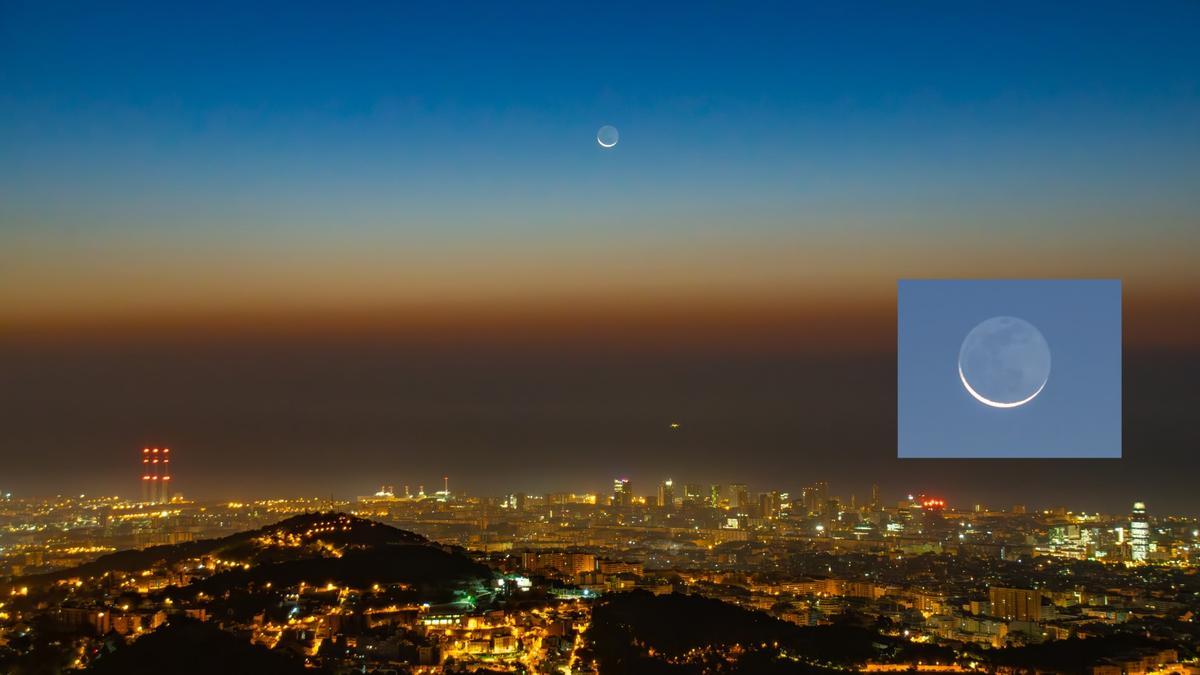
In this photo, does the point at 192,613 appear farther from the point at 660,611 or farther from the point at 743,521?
the point at 743,521

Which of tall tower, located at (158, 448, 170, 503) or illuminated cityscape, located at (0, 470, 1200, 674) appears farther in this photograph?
tall tower, located at (158, 448, 170, 503)

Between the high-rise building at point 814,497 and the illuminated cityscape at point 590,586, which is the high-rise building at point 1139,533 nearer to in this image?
the illuminated cityscape at point 590,586

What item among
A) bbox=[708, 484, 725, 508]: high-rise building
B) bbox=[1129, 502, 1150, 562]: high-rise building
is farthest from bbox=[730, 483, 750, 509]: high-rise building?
bbox=[1129, 502, 1150, 562]: high-rise building

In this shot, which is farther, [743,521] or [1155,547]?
[743,521]

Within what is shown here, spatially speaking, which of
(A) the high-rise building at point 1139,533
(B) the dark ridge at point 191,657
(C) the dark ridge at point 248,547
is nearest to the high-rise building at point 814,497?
(A) the high-rise building at point 1139,533

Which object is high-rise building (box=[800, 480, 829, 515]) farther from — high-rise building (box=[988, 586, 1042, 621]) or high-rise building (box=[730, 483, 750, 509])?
high-rise building (box=[988, 586, 1042, 621])

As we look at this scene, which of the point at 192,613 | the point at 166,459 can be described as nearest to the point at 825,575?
the point at 192,613
